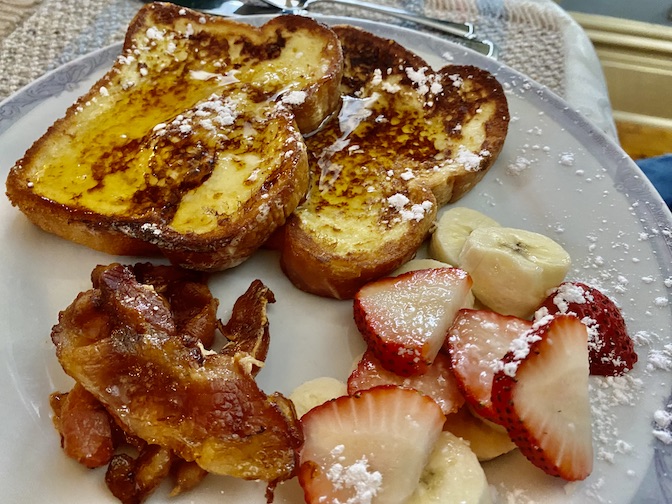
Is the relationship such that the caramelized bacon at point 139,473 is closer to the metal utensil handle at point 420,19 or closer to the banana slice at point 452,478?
the banana slice at point 452,478

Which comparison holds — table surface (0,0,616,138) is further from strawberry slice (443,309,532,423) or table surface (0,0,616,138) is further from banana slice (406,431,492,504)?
banana slice (406,431,492,504)

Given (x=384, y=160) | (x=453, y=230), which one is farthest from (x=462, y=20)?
(x=453, y=230)

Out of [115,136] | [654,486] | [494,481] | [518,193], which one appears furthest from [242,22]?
[654,486]

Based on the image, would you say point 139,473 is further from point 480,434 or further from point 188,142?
point 188,142

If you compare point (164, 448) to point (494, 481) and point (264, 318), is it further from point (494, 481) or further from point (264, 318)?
point (494, 481)

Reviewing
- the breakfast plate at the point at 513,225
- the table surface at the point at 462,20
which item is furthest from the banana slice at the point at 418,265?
the table surface at the point at 462,20
